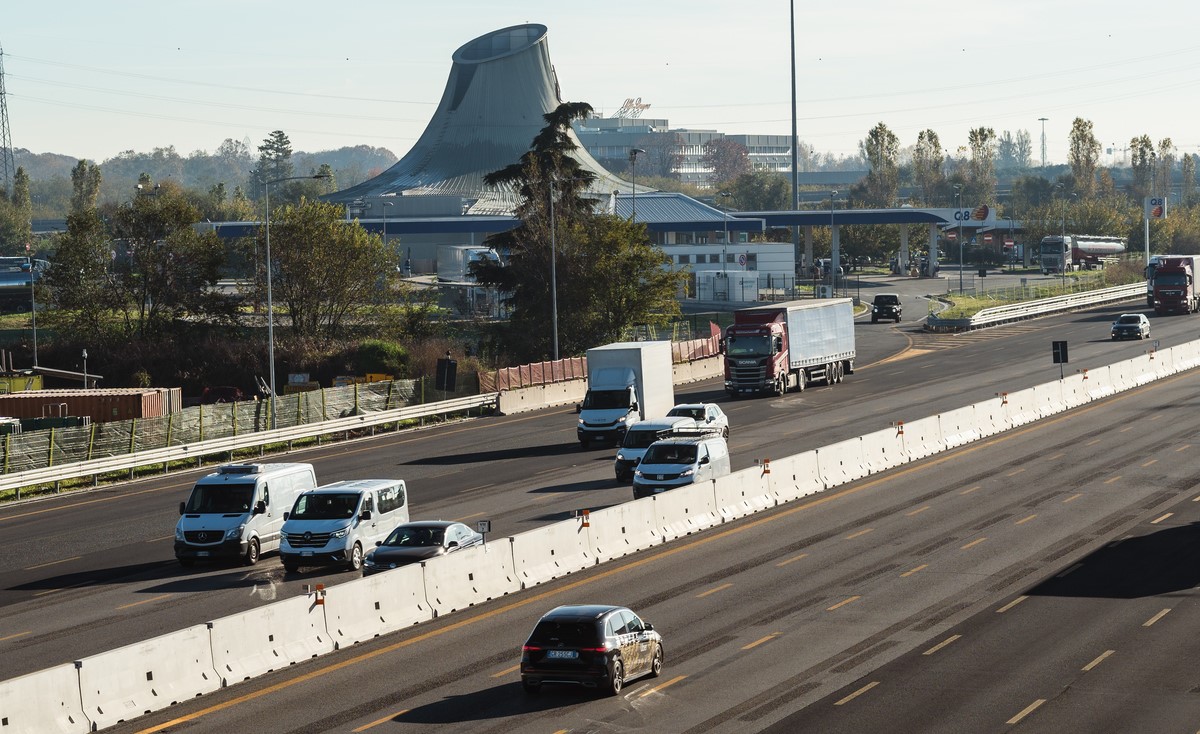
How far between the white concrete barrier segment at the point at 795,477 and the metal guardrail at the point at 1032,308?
192ft

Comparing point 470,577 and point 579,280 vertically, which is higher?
point 579,280

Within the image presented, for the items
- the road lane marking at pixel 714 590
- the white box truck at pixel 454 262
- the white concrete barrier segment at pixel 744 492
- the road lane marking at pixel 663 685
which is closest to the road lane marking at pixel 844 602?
the road lane marking at pixel 714 590

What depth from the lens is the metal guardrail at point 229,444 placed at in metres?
44.2

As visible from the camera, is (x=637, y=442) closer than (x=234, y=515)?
No

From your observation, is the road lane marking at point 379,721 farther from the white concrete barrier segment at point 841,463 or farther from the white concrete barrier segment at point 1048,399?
the white concrete barrier segment at point 1048,399

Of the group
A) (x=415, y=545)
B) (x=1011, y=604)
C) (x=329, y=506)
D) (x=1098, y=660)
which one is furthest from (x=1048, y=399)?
(x=1098, y=660)

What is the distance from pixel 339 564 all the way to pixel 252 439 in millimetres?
21551

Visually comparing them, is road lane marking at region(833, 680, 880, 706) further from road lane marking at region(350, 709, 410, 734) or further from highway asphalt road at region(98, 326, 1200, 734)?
road lane marking at region(350, 709, 410, 734)

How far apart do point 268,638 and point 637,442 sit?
20585mm

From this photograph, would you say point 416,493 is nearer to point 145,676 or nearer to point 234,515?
point 234,515

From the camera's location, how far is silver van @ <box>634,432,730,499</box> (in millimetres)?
37312

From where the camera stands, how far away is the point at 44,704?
18.7 meters

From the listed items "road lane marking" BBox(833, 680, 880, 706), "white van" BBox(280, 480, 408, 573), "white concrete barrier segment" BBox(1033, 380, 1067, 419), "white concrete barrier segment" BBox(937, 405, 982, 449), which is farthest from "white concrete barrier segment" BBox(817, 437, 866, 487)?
"road lane marking" BBox(833, 680, 880, 706)

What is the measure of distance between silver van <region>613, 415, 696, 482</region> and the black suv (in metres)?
63.0
